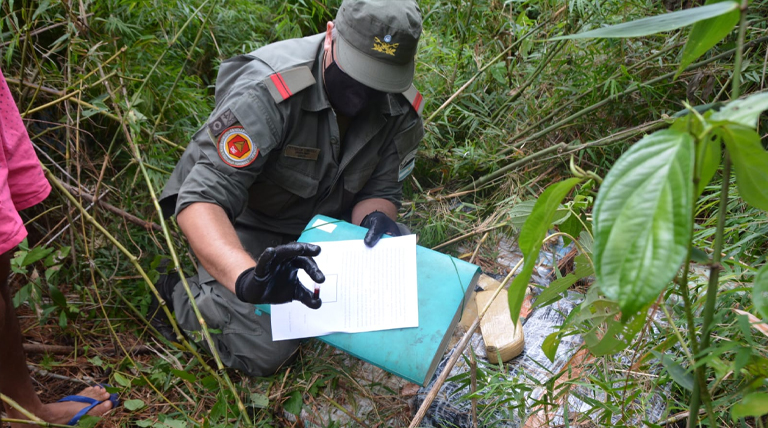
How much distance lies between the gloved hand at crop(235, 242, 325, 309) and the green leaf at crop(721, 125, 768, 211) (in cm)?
100

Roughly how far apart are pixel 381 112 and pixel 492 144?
0.73 m

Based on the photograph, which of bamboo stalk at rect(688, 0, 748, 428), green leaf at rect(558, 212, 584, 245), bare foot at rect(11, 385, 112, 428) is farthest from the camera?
bare foot at rect(11, 385, 112, 428)

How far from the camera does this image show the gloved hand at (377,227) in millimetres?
1697

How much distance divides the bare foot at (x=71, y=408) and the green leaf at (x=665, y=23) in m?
1.83

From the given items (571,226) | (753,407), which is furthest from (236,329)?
(753,407)

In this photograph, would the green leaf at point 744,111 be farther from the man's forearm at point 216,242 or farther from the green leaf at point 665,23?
the man's forearm at point 216,242

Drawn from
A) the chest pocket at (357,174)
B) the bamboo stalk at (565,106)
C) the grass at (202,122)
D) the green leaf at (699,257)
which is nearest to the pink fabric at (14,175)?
the grass at (202,122)

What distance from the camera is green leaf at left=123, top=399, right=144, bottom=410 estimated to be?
69.0 inches

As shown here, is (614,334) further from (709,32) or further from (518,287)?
(709,32)

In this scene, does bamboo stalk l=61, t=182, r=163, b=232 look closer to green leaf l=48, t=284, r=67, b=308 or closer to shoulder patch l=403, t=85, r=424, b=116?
green leaf l=48, t=284, r=67, b=308

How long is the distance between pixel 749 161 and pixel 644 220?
0.19 meters

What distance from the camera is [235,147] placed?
1.79 m

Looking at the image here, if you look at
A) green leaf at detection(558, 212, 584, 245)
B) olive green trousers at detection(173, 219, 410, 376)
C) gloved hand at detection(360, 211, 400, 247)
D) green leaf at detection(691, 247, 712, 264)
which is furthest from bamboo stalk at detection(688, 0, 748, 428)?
olive green trousers at detection(173, 219, 410, 376)

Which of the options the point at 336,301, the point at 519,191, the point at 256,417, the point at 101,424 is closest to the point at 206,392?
the point at 256,417
